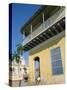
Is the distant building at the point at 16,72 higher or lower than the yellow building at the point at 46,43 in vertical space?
lower

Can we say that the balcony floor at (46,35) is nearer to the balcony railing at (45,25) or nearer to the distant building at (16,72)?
the balcony railing at (45,25)

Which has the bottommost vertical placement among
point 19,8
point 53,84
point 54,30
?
point 53,84

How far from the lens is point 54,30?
2.22m

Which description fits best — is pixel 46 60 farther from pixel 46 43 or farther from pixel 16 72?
pixel 16 72

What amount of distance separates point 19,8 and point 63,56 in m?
0.53

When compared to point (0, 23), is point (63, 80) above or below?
below

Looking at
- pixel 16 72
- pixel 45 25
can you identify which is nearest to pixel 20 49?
pixel 16 72

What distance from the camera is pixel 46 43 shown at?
2.22 meters

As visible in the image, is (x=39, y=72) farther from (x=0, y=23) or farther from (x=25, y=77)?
(x=0, y=23)

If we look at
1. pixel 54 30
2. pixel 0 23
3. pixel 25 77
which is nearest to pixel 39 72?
pixel 25 77

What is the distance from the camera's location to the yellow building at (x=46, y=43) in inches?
86.3

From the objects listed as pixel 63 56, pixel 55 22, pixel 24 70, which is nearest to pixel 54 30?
pixel 55 22

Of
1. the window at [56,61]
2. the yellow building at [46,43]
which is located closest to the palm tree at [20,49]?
the yellow building at [46,43]

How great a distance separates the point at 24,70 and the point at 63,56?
352mm
